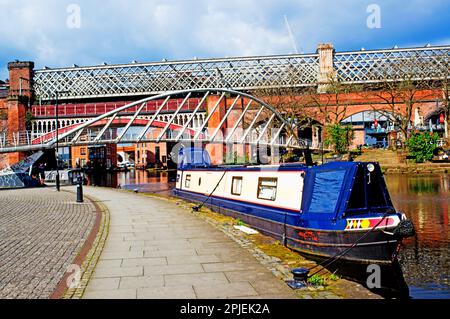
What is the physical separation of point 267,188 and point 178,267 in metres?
7.60

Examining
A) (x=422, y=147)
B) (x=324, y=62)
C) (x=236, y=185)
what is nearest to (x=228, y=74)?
(x=324, y=62)

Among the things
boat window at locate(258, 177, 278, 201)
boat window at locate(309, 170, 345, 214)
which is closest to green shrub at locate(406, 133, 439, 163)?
boat window at locate(258, 177, 278, 201)

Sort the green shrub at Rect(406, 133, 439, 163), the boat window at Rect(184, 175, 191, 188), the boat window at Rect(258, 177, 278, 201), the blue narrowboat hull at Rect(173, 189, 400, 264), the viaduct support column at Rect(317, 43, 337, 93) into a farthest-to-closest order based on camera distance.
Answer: the viaduct support column at Rect(317, 43, 337, 93) → the green shrub at Rect(406, 133, 439, 163) → the boat window at Rect(184, 175, 191, 188) → the boat window at Rect(258, 177, 278, 201) → the blue narrowboat hull at Rect(173, 189, 400, 264)

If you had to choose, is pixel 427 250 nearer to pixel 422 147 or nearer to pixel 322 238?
pixel 322 238

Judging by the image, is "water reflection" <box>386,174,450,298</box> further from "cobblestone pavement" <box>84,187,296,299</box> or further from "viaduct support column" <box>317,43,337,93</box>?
"viaduct support column" <box>317,43,337,93</box>

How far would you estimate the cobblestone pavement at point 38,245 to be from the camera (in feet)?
24.1

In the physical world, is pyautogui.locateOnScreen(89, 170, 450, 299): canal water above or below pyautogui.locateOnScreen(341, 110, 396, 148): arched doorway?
below

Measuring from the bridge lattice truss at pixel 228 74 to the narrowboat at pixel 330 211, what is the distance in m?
54.9

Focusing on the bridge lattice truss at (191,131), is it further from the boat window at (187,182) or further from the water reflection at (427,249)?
the water reflection at (427,249)

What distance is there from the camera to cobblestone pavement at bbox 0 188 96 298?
289 inches

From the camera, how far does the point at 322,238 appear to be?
444 inches
